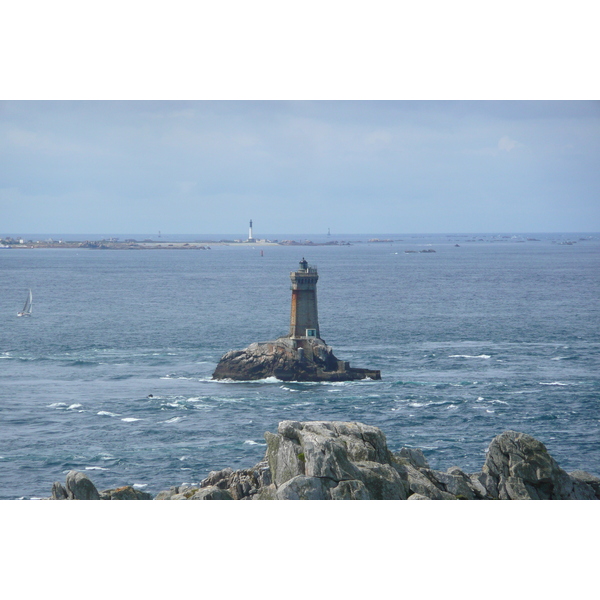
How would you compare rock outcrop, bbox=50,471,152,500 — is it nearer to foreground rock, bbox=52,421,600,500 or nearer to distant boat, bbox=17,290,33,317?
foreground rock, bbox=52,421,600,500

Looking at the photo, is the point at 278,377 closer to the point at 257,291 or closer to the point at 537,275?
the point at 257,291

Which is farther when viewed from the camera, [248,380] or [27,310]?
[27,310]

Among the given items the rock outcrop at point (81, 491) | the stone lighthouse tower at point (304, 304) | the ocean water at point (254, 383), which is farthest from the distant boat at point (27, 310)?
the rock outcrop at point (81, 491)

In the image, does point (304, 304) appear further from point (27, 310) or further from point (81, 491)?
point (27, 310)

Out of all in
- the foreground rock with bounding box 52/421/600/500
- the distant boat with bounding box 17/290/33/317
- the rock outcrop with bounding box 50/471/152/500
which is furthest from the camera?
the distant boat with bounding box 17/290/33/317

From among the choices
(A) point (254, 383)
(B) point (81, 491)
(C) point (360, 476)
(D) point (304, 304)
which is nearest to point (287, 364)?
(A) point (254, 383)

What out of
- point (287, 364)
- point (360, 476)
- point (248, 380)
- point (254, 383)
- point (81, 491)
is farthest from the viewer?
point (287, 364)

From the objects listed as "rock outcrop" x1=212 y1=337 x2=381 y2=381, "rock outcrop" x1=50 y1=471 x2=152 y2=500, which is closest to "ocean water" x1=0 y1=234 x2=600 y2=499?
"rock outcrop" x1=212 y1=337 x2=381 y2=381
